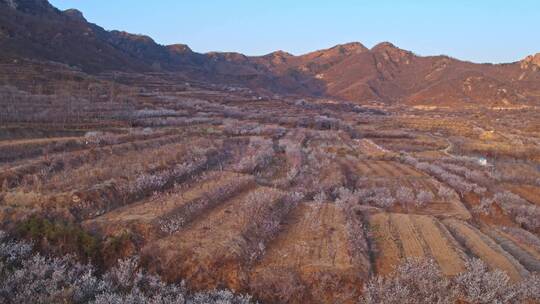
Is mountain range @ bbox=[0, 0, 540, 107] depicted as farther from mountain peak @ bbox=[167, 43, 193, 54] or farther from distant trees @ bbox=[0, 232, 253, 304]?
distant trees @ bbox=[0, 232, 253, 304]

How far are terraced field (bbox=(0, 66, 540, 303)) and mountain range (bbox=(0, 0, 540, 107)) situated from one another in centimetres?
5321

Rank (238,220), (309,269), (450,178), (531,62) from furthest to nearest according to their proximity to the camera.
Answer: (531,62) < (450,178) < (238,220) < (309,269)

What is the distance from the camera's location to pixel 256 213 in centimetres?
1373

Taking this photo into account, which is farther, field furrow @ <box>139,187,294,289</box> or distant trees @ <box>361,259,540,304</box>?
field furrow @ <box>139,187,294,289</box>

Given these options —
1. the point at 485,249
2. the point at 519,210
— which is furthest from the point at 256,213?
the point at 519,210

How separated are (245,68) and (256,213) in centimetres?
18179

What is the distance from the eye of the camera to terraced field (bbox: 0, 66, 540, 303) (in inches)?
423

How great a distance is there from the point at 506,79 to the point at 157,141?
17490 cm

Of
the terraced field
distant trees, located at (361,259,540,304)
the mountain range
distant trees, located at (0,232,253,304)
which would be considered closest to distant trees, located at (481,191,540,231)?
the terraced field

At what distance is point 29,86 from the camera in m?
48.8

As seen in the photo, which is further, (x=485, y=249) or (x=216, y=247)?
(x=485, y=249)

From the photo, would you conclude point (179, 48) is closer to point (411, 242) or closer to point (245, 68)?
Result: point (245, 68)

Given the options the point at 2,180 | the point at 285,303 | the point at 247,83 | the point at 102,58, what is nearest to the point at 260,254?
the point at 285,303

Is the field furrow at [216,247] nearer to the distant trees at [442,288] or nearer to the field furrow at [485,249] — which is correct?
the distant trees at [442,288]
